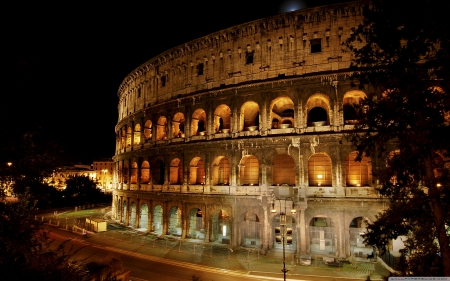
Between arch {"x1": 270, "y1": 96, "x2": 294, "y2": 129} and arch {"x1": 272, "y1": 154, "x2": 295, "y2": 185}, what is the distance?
2.69m

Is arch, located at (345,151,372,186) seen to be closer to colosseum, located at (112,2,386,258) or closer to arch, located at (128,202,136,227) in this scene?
colosseum, located at (112,2,386,258)

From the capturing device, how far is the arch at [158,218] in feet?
100

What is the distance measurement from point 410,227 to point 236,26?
2067 cm

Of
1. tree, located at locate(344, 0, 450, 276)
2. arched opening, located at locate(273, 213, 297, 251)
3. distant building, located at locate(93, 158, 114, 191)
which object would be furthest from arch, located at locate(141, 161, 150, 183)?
distant building, located at locate(93, 158, 114, 191)

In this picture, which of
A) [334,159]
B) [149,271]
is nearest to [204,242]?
[149,271]

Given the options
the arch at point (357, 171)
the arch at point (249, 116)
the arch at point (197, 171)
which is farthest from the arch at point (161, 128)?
the arch at point (357, 171)

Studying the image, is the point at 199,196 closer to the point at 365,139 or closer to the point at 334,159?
the point at 334,159

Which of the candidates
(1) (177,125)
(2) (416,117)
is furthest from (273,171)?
(2) (416,117)

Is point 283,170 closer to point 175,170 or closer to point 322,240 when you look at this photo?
point 322,240

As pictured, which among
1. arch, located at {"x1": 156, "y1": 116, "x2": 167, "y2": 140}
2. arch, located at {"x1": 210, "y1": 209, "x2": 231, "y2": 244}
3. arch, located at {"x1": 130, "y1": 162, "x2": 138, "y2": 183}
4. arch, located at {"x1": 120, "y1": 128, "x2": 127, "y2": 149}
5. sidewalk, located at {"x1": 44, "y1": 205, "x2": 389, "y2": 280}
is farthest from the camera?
arch, located at {"x1": 120, "y1": 128, "x2": 127, "y2": 149}

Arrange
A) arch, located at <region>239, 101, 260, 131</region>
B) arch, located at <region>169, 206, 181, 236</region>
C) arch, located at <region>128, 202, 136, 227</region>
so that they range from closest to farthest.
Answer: arch, located at <region>239, 101, 260, 131</region> < arch, located at <region>169, 206, 181, 236</region> < arch, located at <region>128, 202, 136, 227</region>

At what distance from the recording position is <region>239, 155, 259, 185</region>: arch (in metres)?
Result: 25.3

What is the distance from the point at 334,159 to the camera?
21.6m

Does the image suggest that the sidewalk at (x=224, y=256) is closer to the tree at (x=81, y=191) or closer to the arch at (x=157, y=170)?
the arch at (x=157, y=170)
